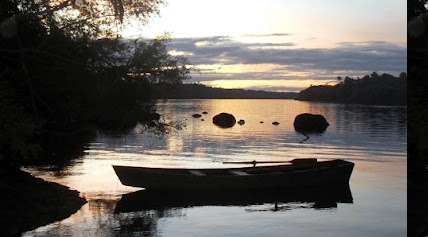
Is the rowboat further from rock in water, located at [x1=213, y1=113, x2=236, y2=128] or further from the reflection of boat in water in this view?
rock in water, located at [x1=213, y1=113, x2=236, y2=128]

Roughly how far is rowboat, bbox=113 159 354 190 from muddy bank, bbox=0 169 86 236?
4505mm

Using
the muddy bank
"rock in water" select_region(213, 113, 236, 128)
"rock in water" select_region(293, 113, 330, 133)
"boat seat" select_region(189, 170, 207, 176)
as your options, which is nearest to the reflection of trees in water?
the muddy bank

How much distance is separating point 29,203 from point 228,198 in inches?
A: 475

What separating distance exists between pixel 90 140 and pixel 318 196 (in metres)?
48.1

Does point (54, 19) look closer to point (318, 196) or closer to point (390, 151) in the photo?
point (318, 196)

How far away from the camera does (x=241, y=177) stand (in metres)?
32.6

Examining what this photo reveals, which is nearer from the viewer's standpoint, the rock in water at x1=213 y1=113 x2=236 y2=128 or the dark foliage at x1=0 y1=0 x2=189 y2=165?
the dark foliage at x1=0 y1=0 x2=189 y2=165

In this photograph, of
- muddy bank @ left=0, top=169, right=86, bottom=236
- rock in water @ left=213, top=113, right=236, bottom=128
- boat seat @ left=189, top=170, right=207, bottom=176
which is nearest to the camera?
muddy bank @ left=0, top=169, right=86, bottom=236

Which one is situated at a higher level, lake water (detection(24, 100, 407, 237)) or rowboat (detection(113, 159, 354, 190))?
rowboat (detection(113, 159, 354, 190))

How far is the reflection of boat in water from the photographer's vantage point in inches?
1167
